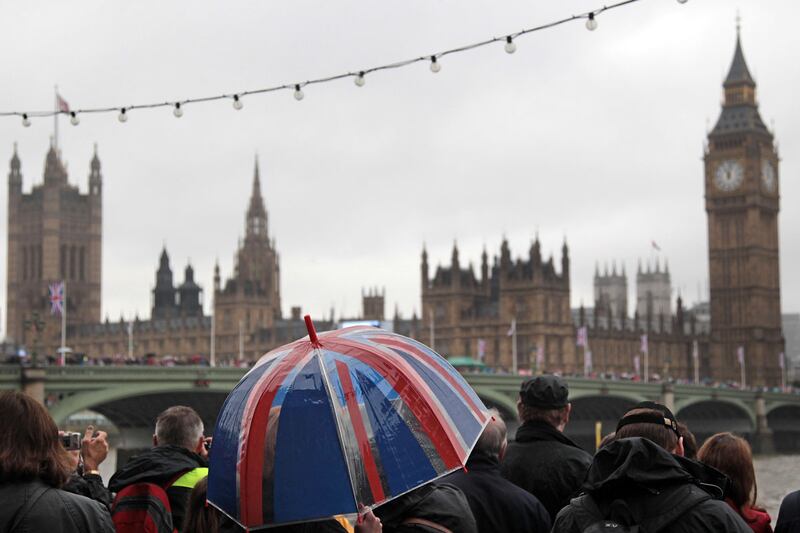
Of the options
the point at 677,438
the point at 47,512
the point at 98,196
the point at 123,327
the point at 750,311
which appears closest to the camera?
the point at 47,512

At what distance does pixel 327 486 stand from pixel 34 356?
31.7m

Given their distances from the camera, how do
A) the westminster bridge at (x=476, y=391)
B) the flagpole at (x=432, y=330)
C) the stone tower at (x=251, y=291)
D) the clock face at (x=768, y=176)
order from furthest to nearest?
the stone tower at (x=251, y=291), the clock face at (x=768, y=176), the flagpole at (x=432, y=330), the westminster bridge at (x=476, y=391)

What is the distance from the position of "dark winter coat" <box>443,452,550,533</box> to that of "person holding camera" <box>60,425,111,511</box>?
150 centimetres

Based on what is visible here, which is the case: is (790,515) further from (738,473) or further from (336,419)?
(336,419)

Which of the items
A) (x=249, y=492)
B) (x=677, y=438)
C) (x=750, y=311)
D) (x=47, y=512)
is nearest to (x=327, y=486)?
(x=249, y=492)

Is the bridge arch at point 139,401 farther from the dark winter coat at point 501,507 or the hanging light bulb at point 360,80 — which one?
the dark winter coat at point 501,507

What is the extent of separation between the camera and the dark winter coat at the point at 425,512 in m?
4.46

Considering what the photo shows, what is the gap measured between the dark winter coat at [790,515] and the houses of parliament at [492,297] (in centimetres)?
6394

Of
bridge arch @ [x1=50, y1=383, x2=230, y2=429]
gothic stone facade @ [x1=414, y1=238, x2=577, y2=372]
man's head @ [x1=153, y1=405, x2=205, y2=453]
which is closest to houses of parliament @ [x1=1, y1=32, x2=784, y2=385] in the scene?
gothic stone facade @ [x1=414, y1=238, x2=577, y2=372]

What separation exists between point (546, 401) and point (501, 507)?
0.76m

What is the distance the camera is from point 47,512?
399cm

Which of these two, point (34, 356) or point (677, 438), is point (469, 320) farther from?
point (677, 438)

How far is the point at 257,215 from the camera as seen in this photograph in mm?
110062

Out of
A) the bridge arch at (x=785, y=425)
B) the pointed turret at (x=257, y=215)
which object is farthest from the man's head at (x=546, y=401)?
the pointed turret at (x=257, y=215)
